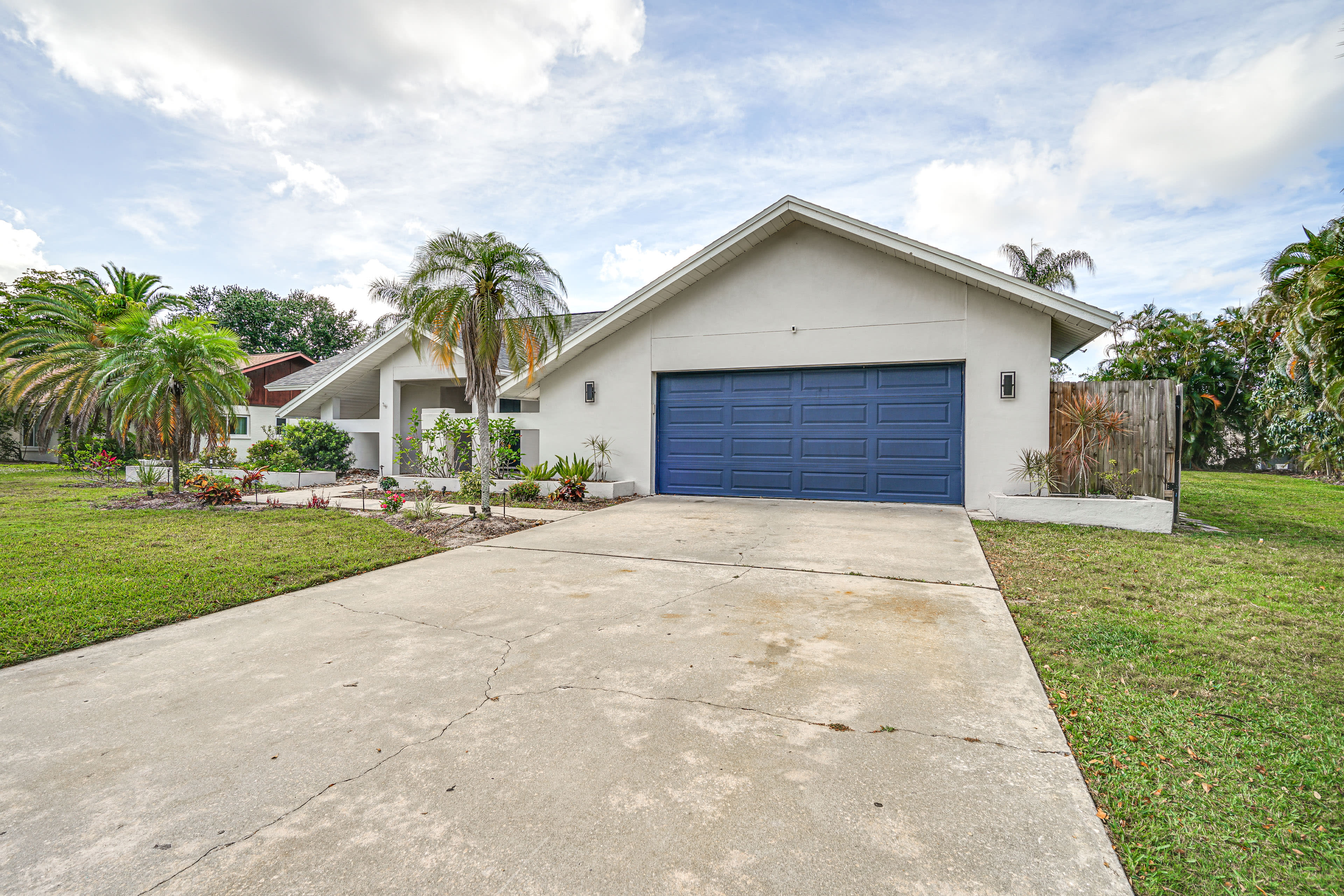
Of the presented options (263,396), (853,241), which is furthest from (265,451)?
(853,241)

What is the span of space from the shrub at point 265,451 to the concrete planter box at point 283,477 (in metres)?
0.41

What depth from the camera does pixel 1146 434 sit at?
8773mm

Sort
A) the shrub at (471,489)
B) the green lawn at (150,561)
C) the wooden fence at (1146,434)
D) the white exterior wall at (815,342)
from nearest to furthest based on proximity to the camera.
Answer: the green lawn at (150,561), the wooden fence at (1146,434), the white exterior wall at (815,342), the shrub at (471,489)

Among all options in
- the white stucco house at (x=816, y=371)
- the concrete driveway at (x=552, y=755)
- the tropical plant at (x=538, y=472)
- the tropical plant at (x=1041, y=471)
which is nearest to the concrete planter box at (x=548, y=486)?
the tropical plant at (x=538, y=472)

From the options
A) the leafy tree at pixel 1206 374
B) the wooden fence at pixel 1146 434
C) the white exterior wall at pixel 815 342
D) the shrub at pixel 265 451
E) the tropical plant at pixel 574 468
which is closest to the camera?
the wooden fence at pixel 1146 434

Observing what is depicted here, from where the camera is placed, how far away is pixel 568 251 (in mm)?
13703

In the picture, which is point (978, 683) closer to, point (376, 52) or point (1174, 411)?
point (1174, 411)

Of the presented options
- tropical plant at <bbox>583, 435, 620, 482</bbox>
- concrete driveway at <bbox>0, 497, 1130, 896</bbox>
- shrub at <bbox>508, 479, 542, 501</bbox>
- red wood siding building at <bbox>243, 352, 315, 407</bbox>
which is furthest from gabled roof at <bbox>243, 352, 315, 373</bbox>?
concrete driveway at <bbox>0, 497, 1130, 896</bbox>

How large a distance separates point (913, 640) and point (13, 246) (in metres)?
40.3

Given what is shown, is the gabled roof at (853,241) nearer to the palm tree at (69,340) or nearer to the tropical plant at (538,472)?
the tropical plant at (538,472)

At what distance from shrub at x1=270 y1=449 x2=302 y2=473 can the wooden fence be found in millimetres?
16427

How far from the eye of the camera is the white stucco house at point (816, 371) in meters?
9.54

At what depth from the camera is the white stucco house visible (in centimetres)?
954

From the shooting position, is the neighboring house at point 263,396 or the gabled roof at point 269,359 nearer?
the neighboring house at point 263,396
